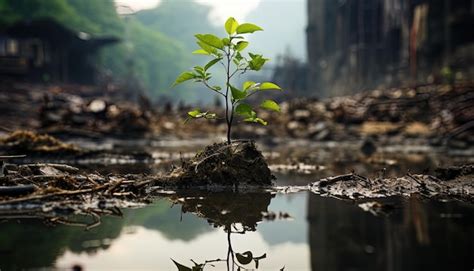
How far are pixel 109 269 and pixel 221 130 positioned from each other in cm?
1454

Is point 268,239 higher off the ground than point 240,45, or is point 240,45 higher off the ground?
point 240,45

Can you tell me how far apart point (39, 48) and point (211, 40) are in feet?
98.1

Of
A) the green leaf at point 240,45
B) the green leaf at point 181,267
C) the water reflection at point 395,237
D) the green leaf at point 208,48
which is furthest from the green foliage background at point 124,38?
the green leaf at point 181,267

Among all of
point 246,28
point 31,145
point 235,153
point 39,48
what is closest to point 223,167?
point 235,153

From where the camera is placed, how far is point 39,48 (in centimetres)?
3084

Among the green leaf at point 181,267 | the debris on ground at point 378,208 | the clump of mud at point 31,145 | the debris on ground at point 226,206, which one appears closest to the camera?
the green leaf at point 181,267

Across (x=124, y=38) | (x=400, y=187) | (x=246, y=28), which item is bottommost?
(x=400, y=187)

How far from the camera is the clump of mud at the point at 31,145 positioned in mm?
7551

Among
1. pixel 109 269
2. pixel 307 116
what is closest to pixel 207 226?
pixel 109 269

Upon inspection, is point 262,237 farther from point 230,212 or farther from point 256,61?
point 256,61

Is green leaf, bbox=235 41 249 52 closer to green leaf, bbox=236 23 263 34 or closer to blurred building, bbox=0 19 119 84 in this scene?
green leaf, bbox=236 23 263 34

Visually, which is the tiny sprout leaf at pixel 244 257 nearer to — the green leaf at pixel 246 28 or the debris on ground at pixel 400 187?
the debris on ground at pixel 400 187

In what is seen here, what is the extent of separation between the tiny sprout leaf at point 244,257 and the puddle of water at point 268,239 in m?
0.05

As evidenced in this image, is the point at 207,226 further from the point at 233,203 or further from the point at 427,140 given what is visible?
the point at 427,140
